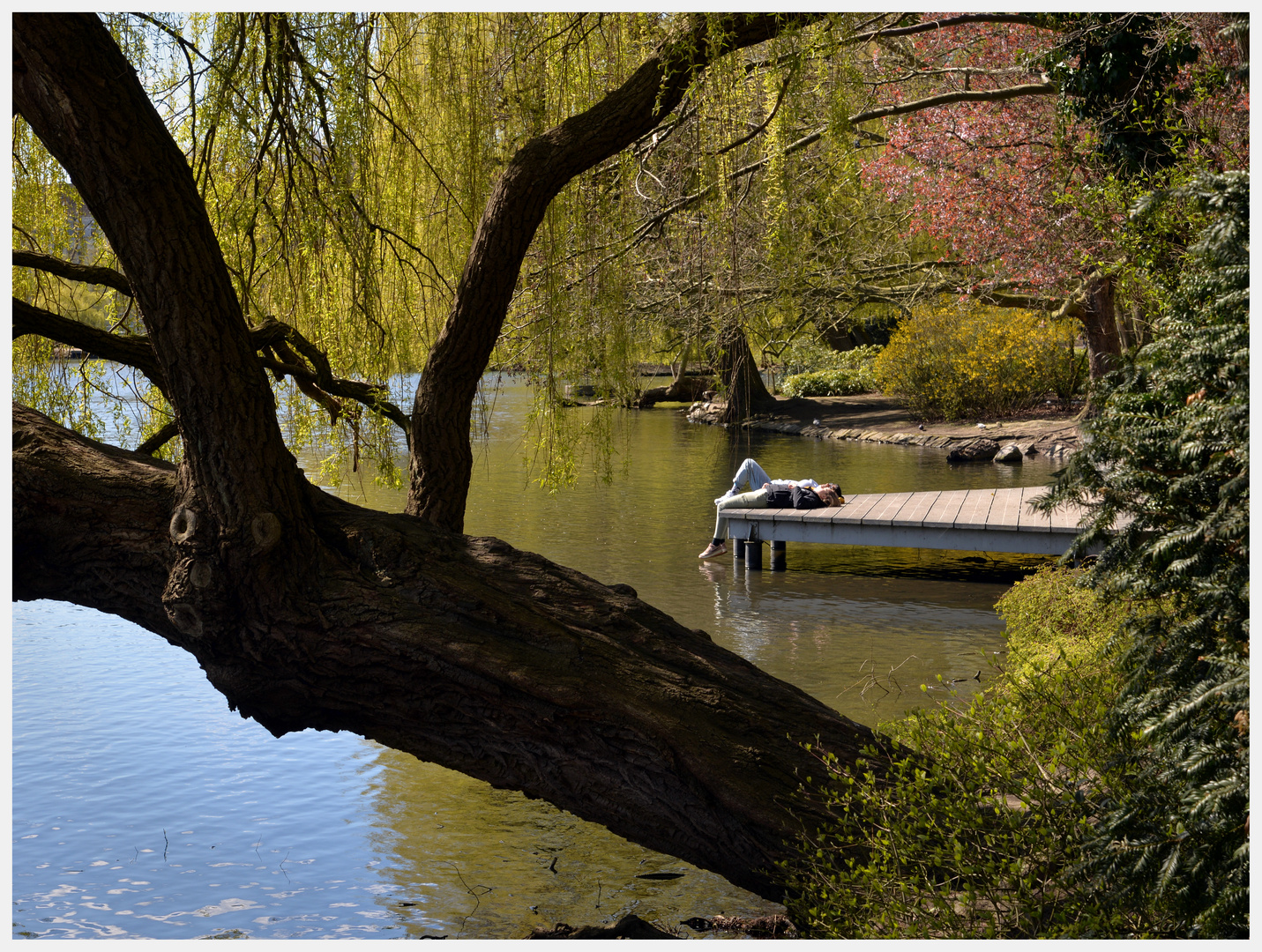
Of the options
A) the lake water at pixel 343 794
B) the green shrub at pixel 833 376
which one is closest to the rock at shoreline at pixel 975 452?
the lake water at pixel 343 794

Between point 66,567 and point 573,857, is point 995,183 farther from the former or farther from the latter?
point 66,567

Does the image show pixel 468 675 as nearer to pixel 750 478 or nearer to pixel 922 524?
pixel 922 524

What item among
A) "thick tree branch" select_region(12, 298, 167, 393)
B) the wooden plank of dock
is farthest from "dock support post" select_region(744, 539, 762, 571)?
"thick tree branch" select_region(12, 298, 167, 393)

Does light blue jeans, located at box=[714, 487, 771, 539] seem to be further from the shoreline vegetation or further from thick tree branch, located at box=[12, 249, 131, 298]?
thick tree branch, located at box=[12, 249, 131, 298]

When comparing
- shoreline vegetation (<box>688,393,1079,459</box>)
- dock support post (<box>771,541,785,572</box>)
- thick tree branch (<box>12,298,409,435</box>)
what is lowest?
dock support post (<box>771,541,785,572</box>)

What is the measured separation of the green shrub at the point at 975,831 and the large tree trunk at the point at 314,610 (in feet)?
0.67

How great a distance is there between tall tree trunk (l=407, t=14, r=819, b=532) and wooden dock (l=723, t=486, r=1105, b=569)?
7104 millimetres

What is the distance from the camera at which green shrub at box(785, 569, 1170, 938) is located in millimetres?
3256

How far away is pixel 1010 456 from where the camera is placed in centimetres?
2034

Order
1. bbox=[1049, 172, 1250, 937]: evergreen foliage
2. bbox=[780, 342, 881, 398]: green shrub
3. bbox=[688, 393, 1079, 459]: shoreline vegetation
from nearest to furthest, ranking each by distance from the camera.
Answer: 1. bbox=[1049, 172, 1250, 937]: evergreen foliage
2. bbox=[688, 393, 1079, 459]: shoreline vegetation
3. bbox=[780, 342, 881, 398]: green shrub

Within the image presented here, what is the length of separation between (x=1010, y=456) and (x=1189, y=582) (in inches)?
716

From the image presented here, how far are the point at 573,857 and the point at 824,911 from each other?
2.33 metres

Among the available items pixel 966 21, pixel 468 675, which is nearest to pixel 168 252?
pixel 468 675

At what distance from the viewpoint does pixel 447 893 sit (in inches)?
206
